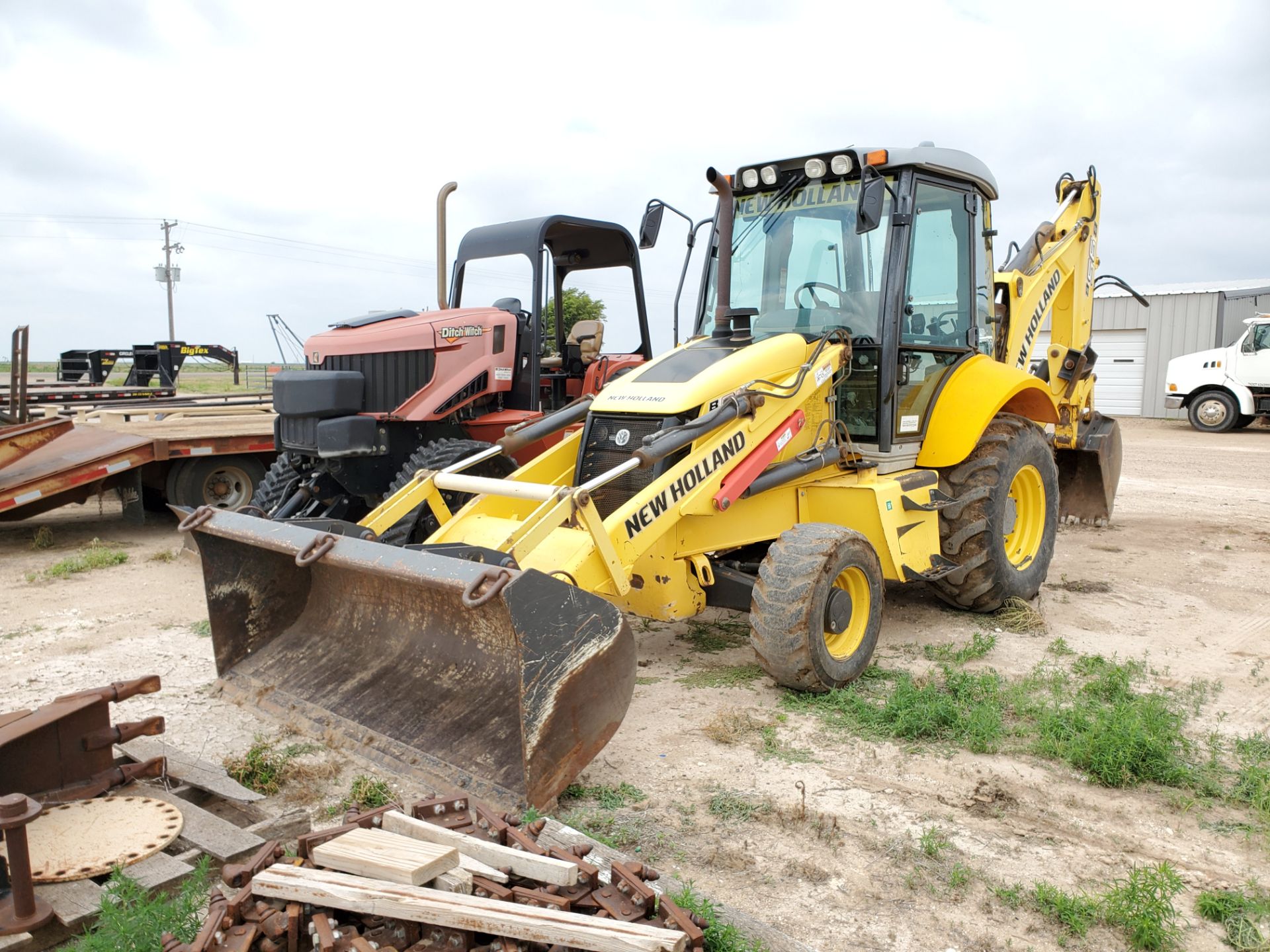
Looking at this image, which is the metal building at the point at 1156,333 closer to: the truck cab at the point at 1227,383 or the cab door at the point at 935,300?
the truck cab at the point at 1227,383

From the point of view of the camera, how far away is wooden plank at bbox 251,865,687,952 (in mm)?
2482

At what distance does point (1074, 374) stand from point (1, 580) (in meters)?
8.41

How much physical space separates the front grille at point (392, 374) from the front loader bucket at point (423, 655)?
9.30 feet

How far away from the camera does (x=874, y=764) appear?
417cm

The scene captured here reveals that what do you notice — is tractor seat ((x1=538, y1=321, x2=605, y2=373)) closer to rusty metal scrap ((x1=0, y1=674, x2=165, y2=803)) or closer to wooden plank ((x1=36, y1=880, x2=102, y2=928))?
rusty metal scrap ((x1=0, y1=674, x2=165, y2=803))

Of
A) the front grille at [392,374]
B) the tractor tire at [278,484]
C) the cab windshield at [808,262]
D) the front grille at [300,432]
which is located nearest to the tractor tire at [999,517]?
the cab windshield at [808,262]

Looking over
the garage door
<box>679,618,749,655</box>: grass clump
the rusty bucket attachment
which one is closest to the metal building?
the garage door

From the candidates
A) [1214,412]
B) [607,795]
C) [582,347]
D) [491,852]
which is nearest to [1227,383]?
[1214,412]

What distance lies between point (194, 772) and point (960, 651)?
159 inches

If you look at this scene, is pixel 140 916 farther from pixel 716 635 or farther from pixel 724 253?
pixel 724 253

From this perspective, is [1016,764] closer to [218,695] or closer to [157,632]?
[218,695]

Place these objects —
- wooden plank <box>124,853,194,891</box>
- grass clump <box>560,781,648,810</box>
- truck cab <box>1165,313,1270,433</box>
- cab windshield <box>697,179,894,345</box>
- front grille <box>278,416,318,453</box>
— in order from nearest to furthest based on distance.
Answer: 1. wooden plank <box>124,853,194,891</box>
2. grass clump <box>560,781,648,810</box>
3. cab windshield <box>697,179,894,345</box>
4. front grille <box>278,416,318,453</box>
5. truck cab <box>1165,313,1270,433</box>

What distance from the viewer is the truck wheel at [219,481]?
9281 millimetres

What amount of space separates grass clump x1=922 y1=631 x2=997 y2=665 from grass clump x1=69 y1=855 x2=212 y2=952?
397 centimetres
